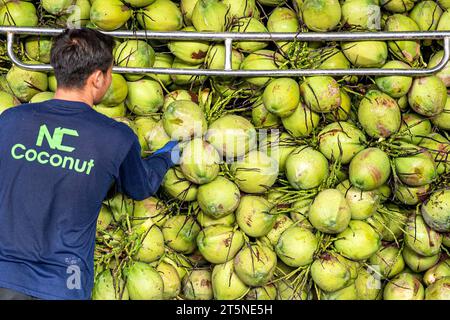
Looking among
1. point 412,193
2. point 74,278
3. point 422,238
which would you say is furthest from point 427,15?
point 74,278

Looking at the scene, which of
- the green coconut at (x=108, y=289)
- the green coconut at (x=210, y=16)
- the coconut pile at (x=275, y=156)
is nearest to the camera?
the green coconut at (x=108, y=289)

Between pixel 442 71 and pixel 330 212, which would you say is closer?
pixel 330 212

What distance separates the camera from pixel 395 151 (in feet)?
10.4

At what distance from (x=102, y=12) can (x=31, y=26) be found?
1.43ft

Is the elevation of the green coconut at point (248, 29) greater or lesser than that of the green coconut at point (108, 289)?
greater

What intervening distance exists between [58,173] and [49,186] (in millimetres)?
60

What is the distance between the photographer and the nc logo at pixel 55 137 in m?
2.42

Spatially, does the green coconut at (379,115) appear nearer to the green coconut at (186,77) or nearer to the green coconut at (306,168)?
the green coconut at (306,168)

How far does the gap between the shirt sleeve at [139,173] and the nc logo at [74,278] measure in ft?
1.34

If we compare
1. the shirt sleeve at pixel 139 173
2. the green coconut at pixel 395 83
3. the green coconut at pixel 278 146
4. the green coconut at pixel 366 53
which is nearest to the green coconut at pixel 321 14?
the green coconut at pixel 366 53

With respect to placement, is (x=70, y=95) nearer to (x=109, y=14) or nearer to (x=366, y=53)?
(x=109, y=14)

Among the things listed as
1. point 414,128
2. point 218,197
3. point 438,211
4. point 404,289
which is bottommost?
point 404,289

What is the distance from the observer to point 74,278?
252 centimetres

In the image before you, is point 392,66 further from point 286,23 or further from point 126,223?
point 126,223
